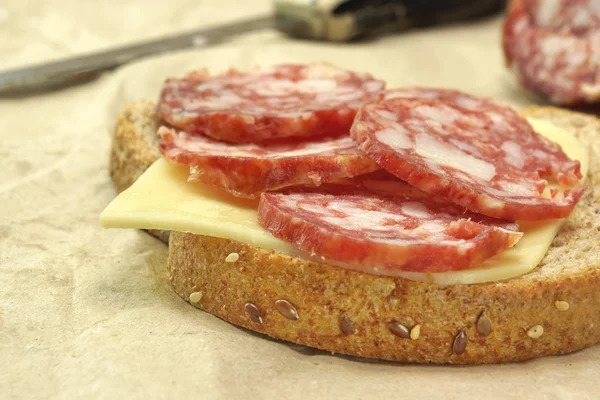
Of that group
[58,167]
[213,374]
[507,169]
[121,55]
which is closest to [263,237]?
[213,374]

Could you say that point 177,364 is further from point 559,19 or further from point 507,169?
point 559,19

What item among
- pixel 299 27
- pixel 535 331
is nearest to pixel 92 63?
pixel 299 27

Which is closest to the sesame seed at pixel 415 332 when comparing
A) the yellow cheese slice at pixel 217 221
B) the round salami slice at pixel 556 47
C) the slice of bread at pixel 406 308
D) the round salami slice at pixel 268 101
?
the slice of bread at pixel 406 308

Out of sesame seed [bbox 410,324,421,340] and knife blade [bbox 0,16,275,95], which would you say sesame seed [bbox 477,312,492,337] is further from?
knife blade [bbox 0,16,275,95]

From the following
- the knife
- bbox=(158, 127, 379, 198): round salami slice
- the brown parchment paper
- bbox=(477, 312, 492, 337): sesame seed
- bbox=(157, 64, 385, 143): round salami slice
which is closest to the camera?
the brown parchment paper

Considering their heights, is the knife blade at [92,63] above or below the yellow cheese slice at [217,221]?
below

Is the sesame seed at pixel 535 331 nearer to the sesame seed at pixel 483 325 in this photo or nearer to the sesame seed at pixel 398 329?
the sesame seed at pixel 483 325

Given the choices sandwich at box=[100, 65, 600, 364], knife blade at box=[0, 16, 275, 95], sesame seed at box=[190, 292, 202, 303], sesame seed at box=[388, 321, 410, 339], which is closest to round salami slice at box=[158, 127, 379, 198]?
sandwich at box=[100, 65, 600, 364]
